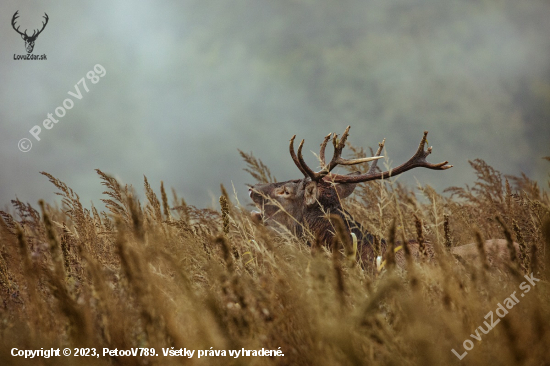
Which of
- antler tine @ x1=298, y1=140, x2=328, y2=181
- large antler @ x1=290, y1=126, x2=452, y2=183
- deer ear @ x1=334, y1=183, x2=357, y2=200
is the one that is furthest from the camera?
deer ear @ x1=334, y1=183, x2=357, y2=200

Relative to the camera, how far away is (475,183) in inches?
223

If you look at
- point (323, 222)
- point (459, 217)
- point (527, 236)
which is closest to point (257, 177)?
point (323, 222)

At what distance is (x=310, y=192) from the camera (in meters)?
5.21

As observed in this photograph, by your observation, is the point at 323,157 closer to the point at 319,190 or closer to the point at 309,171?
the point at 309,171

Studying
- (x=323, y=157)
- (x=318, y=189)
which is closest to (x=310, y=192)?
(x=318, y=189)

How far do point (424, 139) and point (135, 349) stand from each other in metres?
3.96

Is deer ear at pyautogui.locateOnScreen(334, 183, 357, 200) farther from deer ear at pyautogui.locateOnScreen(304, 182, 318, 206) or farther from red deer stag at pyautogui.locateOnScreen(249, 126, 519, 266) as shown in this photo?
deer ear at pyautogui.locateOnScreen(304, 182, 318, 206)

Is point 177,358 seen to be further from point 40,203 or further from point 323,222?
point 323,222

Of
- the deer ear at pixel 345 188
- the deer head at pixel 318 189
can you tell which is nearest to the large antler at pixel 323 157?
the deer head at pixel 318 189

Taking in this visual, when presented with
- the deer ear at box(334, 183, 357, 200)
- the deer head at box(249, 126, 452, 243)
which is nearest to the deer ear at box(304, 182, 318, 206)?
the deer head at box(249, 126, 452, 243)

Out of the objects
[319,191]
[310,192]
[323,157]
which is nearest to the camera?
[319,191]

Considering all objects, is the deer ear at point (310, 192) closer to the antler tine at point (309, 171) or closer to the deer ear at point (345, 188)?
the antler tine at point (309, 171)

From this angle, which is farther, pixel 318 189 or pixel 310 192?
pixel 310 192

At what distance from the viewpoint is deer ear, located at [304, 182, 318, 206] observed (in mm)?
5113
